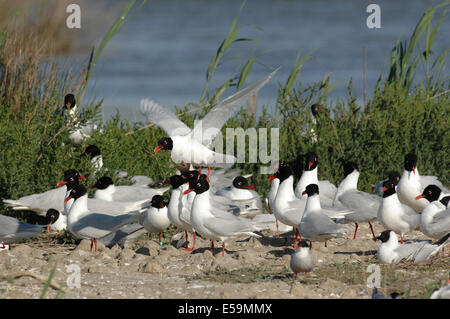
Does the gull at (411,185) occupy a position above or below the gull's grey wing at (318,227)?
above

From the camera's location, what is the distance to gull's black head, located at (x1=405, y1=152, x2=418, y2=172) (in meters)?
8.76

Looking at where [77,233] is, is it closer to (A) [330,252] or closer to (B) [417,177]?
(A) [330,252]

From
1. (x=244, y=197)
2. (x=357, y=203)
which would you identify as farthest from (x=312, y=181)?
(x=357, y=203)

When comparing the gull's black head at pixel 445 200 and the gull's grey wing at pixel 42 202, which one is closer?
the gull's black head at pixel 445 200

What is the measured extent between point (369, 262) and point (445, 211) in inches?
38.5

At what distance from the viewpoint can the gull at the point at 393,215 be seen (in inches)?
290

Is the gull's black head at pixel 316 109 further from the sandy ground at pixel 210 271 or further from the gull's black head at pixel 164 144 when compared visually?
the sandy ground at pixel 210 271

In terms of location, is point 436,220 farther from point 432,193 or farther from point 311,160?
point 311,160

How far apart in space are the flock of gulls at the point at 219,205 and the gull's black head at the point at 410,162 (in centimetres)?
1

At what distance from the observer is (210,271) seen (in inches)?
246

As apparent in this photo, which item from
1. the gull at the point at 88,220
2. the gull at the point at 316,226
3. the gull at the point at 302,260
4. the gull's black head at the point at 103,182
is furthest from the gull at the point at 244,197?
the gull at the point at 302,260

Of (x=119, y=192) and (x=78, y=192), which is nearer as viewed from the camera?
(x=78, y=192)

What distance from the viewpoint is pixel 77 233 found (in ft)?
24.0

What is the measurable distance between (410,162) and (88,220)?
148 inches
